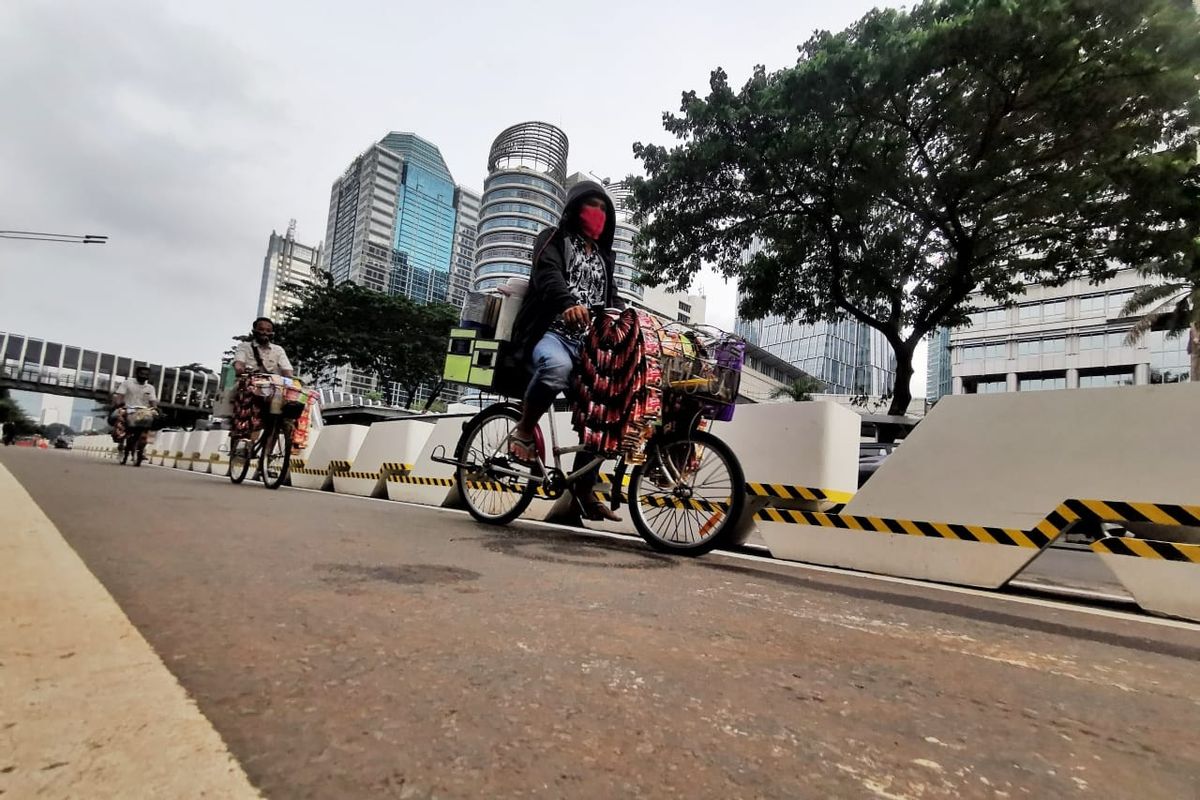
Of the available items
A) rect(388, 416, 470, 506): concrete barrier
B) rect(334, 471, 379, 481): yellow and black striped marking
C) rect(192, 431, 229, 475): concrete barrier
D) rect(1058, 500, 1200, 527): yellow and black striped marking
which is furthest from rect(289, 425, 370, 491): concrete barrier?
rect(1058, 500, 1200, 527): yellow and black striped marking

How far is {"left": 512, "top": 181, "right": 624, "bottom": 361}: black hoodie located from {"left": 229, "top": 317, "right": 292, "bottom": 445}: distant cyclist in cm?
428

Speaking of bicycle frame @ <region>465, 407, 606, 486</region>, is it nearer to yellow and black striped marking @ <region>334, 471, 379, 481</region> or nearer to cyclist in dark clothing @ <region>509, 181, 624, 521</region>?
cyclist in dark clothing @ <region>509, 181, 624, 521</region>

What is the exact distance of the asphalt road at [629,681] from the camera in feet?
3.18

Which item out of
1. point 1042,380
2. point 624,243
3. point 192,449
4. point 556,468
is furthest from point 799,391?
point 556,468

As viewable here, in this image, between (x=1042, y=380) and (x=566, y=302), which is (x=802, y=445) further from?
(x=1042, y=380)

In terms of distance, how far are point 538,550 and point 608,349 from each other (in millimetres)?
1215

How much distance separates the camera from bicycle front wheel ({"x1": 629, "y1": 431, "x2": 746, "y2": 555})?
3516 mm

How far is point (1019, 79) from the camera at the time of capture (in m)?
10.8

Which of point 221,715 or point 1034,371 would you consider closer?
point 221,715

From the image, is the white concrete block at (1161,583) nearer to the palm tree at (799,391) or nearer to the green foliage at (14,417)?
the palm tree at (799,391)

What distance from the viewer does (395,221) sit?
101m

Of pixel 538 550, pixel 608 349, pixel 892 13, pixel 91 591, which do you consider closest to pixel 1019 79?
pixel 892 13

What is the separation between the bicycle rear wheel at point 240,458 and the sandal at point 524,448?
465 cm

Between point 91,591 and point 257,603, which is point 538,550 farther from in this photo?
point 91,591
